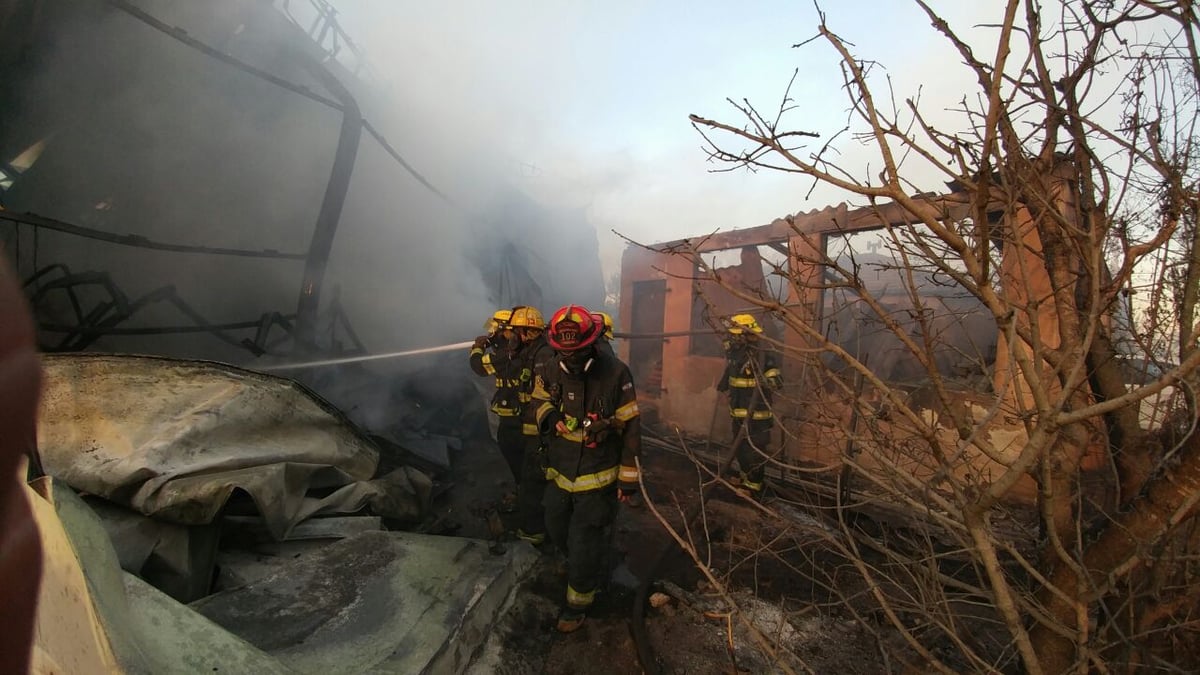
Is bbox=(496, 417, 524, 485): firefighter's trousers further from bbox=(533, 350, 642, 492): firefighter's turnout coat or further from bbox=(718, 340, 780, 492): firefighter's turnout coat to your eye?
bbox=(718, 340, 780, 492): firefighter's turnout coat

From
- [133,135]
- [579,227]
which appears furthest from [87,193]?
[579,227]

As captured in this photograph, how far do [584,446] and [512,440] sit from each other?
170cm

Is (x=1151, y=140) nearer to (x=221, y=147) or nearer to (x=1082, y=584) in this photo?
(x=1082, y=584)

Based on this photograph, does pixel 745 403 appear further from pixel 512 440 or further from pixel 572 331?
pixel 572 331

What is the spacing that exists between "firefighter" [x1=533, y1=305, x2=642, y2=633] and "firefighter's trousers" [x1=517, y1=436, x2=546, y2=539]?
2.13 feet

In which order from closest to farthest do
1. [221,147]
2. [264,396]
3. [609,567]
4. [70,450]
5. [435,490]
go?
[70,450] → [264,396] → [609,567] → [435,490] → [221,147]

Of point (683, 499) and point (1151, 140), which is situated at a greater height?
point (1151, 140)

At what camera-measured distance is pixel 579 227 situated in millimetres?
16156

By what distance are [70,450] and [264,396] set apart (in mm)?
936

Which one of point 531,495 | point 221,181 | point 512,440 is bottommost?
point 531,495

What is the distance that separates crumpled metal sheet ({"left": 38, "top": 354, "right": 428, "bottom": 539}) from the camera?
9.01ft

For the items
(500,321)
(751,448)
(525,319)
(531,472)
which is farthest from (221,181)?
(751,448)

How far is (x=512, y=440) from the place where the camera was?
17.1 feet

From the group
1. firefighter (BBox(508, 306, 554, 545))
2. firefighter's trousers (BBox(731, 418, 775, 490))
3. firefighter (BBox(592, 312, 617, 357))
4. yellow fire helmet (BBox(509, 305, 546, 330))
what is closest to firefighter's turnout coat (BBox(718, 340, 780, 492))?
firefighter's trousers (BBox(731, 418, 775, 490))
